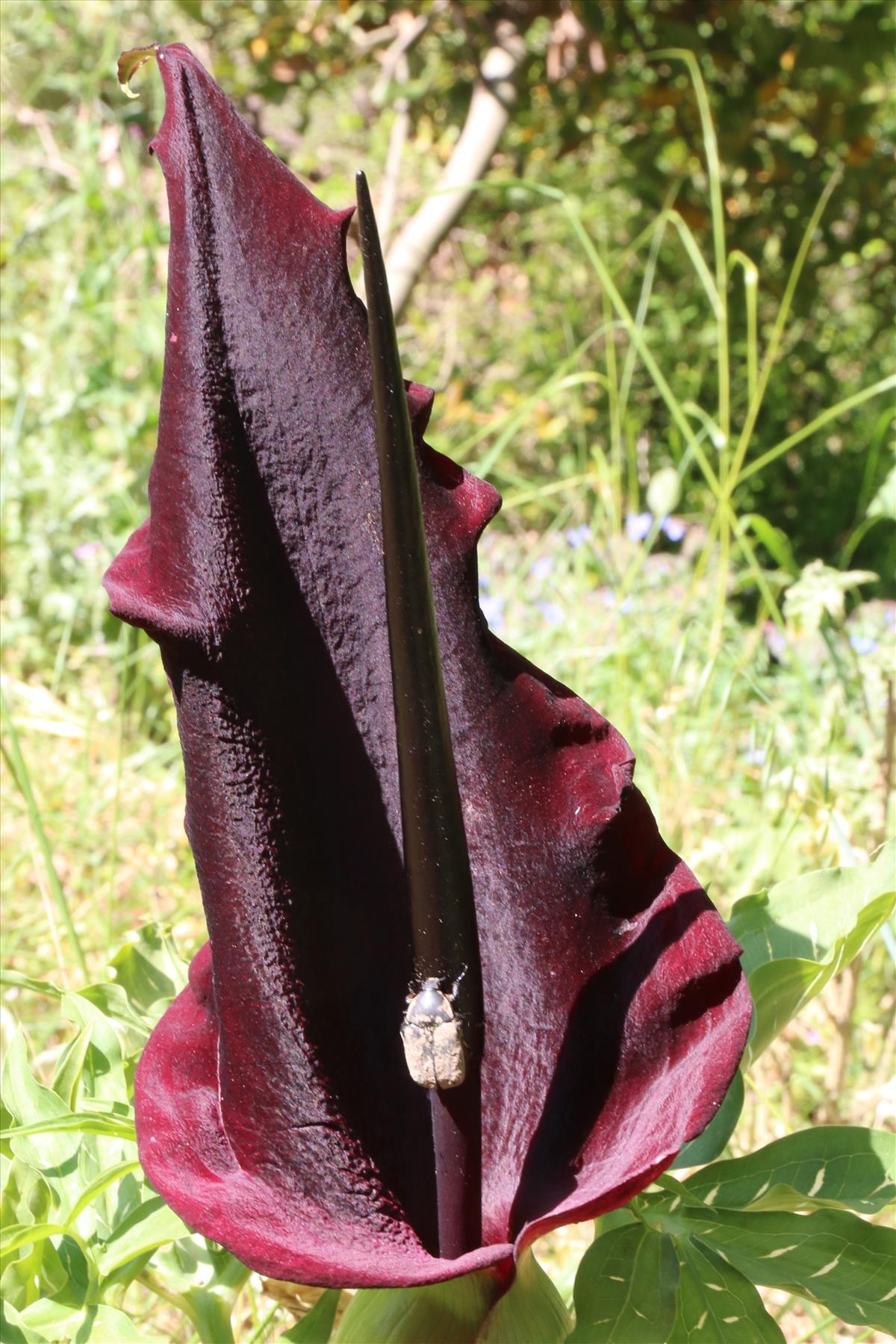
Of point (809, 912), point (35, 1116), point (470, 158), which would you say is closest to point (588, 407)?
point (470, 158)

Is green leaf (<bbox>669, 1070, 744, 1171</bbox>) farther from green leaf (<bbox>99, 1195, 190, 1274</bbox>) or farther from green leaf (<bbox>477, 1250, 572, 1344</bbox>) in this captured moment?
Answer: green leaf (<bbox>99, 1195, 190, 1274</bbox>)

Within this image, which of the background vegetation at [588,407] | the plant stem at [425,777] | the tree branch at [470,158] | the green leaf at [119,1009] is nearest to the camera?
the plant stem at [425,777]

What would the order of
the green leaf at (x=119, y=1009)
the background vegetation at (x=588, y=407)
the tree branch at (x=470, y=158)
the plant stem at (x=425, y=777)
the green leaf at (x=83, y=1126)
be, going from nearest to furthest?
the plant stem at (x=425, y=777) → the green leaf at (x=83, y=1126) → the green leaf at (x=119, y=1009) → the background vegetation at (x=588, y=407) → the tree branch at (x=470, y=158)

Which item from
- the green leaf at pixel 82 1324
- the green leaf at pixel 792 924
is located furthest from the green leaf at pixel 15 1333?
the green leaf at pixel 792 924

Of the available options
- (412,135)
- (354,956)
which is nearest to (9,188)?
(412,135)

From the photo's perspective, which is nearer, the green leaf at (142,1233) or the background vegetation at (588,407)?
the green leaf at (142,1233)

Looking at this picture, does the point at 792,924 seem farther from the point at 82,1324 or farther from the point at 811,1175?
the point at 82,1324

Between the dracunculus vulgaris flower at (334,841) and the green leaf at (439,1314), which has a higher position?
the dracunculus vulgaris flower at (334,841)

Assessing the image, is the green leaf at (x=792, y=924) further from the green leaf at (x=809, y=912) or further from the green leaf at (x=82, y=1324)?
the green leaf at (x=82, y=1324)

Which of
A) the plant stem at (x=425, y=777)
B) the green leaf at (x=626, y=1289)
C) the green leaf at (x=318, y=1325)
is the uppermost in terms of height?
the plant stem at (x=425, y=777)
